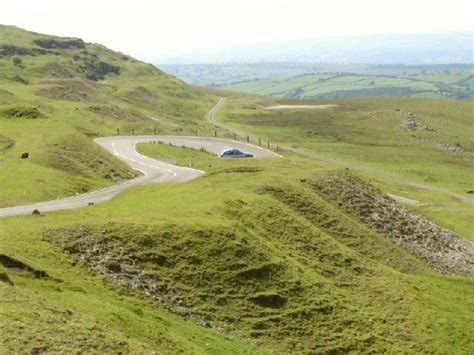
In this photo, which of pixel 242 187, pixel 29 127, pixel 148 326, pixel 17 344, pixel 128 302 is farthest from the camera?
pixel 29 127

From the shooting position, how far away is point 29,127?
86.1 m

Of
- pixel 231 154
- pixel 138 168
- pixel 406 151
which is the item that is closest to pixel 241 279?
pixel 138 168

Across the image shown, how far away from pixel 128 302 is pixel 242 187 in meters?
24.2

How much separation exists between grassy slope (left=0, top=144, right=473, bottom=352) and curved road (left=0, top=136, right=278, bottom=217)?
467cm

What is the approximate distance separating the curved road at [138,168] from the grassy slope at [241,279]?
467 cm

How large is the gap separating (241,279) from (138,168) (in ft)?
141

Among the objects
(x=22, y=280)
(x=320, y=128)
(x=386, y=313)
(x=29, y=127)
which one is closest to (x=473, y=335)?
(x=386, y=313)

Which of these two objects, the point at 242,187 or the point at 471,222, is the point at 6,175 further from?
the point at 471,222

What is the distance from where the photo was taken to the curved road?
1945 inches

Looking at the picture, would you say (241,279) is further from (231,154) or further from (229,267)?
(231,154)

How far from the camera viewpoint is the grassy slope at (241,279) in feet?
104

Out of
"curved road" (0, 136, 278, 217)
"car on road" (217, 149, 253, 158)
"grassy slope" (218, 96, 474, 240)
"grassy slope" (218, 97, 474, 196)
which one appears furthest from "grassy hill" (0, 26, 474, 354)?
"grassy slope" (218, 97, 474, 196)

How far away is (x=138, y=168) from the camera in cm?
7762

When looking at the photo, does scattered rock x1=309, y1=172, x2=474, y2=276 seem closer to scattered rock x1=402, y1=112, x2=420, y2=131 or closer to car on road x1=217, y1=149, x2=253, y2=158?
car on road x1=217, y1=149, x2=253, y2=158
